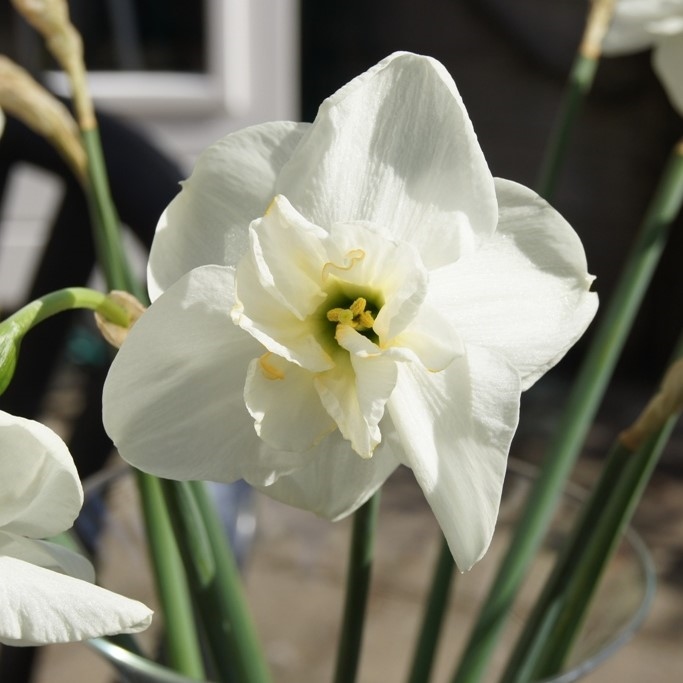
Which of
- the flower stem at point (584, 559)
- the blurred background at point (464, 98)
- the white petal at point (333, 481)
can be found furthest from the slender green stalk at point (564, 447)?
the blurred background at point (464, 98)

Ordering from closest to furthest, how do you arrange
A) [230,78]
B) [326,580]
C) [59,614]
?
[59,614], [326,580], [230,78]

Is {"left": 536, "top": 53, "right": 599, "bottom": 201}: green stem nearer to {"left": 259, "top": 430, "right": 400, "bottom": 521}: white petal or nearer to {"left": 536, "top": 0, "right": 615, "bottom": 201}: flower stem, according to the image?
{"left": 536, "top": 0, "right": 615, "bottom": 201}: flower stem

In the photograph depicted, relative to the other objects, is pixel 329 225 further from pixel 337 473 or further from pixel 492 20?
pixel 492 20

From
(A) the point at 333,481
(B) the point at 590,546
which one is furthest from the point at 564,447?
(A) the point at 333,481

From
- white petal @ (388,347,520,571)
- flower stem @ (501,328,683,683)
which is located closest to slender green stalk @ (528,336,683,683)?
flower stem @ (501,328,683,683)

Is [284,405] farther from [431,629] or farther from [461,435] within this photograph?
[431,629]
